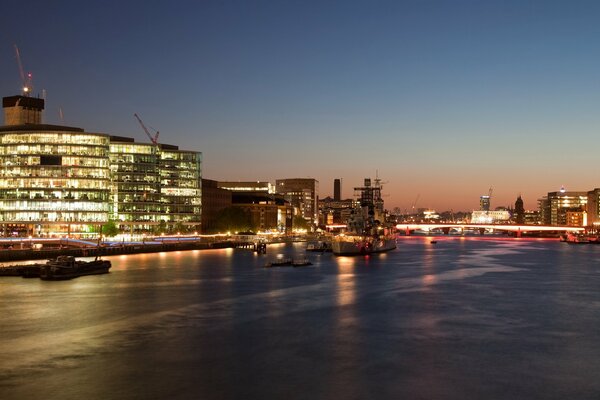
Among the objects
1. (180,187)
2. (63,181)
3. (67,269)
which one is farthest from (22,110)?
(67,269)

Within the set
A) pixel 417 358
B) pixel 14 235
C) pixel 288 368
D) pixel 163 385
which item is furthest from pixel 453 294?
pixel 14 235

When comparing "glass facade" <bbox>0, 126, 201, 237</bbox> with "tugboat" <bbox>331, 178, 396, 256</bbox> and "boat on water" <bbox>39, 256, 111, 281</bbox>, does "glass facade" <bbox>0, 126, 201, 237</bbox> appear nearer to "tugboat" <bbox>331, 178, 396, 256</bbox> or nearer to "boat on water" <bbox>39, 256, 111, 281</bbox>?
"tugboat" <bbox>331, 178, 396, 256</bbox>

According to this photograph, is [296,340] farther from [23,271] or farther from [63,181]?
[63,181]

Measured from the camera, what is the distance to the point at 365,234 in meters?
144

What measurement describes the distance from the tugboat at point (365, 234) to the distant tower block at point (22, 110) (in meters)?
106

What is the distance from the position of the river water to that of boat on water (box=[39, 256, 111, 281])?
4.36m

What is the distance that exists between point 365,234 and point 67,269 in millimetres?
79640

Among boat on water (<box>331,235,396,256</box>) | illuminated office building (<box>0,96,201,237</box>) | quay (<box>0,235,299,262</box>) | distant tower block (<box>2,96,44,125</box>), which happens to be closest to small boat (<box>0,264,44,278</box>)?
quay (<box>0,235,299,262</box>)

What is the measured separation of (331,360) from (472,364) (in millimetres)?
7572

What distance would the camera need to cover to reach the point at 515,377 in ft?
102

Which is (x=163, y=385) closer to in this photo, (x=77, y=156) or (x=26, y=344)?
(x=26, y=344)

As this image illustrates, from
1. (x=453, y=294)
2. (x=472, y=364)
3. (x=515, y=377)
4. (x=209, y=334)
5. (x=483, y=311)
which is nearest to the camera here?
(x=515, y=377)

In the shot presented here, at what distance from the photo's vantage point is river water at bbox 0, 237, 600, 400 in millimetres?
28922

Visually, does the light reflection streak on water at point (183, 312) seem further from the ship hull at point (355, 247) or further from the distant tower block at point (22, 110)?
the distant tower block at point (22, 110)
